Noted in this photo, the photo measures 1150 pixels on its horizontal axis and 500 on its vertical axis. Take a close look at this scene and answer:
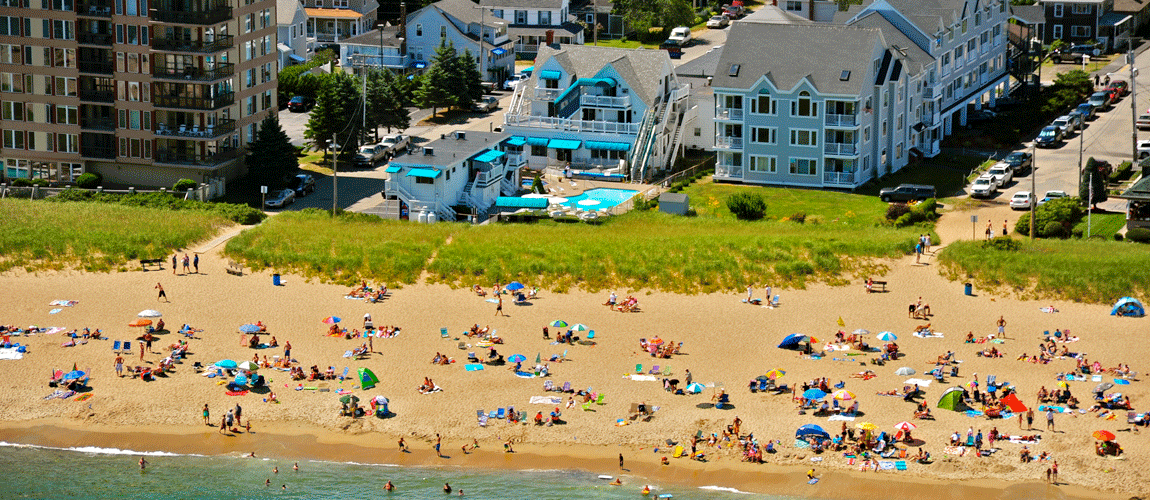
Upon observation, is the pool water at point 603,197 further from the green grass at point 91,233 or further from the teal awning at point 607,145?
the green grass at point 91,233

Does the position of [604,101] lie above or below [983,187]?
above

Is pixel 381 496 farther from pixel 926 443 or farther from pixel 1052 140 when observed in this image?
pixel 1052 140

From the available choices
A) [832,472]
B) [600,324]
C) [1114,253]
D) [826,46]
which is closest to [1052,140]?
[826,46]

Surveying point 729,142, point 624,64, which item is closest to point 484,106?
point 624,64

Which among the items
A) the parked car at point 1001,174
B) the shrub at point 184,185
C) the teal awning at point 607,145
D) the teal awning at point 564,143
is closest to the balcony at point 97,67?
the shrub at point 184,185

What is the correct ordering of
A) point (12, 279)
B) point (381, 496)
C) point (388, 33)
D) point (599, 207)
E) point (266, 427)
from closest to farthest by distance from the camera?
point (381, 496) → point (266, 427) → point (12, 279) → point (599, 207) → point (388, 33)

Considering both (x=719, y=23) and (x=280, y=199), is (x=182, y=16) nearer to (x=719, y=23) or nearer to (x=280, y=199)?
(x=280, y=199)
